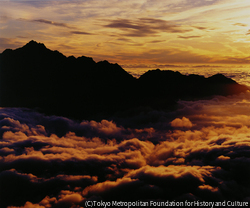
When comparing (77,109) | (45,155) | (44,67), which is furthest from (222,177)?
(44,67)

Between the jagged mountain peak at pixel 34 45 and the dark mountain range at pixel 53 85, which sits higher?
the jagged mountain peak at pixel 34 45

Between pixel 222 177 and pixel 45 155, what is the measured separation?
7995cm

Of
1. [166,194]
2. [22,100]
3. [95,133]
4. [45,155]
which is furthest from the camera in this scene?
[95,133]

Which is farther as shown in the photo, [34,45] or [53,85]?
[34,45]

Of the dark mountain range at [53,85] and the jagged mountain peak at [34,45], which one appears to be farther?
the jagged mountain peak at [34,45]

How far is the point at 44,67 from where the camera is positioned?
7146 inches

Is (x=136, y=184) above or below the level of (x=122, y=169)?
above

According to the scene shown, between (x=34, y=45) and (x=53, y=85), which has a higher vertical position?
(x=34, y=45)

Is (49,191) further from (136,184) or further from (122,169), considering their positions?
(122,169)

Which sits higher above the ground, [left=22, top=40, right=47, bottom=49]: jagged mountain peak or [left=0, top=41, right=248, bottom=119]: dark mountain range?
[left=22, top=40, right=47, bottom=49]: jagged mountain peak

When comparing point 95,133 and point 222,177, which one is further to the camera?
point 95,133

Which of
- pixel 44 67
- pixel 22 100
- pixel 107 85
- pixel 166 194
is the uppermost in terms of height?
pixel 44 67

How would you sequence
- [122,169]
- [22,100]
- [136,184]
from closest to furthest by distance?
1. [136,184]
2. [122,169]
3. [22,100]

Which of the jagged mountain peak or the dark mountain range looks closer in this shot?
the dark mountain range
